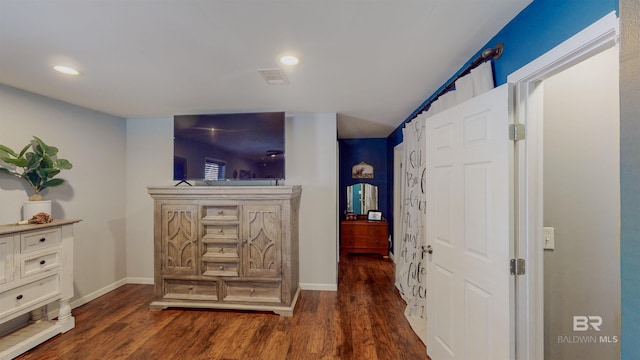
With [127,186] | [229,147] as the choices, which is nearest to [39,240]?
[127,186]

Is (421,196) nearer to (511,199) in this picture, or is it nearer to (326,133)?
(511,199)

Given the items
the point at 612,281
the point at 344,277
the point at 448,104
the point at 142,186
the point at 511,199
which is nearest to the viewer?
the point at 511,199

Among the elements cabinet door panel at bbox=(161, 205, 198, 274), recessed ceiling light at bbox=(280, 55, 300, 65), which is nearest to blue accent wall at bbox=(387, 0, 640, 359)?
recessed ceiling light at bbox=(280, 55, 300, 65)

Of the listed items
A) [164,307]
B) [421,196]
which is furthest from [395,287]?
[164,307]

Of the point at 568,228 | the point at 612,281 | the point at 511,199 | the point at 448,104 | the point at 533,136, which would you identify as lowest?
the point at 612,281

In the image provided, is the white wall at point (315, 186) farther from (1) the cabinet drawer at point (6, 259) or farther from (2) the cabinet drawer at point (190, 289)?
(1) the cabinet drawer at point (6, 259)

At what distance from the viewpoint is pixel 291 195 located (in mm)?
2805

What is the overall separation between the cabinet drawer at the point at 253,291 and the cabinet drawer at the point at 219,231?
52cm

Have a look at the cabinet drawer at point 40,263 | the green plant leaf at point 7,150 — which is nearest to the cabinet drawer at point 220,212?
the cabinet drawer at point 40,263

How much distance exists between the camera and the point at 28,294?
2.14 meters

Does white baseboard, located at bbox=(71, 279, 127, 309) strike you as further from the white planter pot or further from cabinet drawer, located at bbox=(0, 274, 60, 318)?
the white planter pot

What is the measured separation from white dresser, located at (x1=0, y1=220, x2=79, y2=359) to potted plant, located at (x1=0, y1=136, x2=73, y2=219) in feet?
1.09

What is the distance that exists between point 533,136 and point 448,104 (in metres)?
0.77

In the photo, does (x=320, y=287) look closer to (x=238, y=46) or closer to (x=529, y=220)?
(x=529, y=220)
